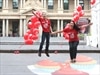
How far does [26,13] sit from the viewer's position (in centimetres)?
7319

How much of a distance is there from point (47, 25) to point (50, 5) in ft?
222

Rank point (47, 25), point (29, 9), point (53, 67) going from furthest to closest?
point (29, 9)
point (47, 25)
point (53, 67)

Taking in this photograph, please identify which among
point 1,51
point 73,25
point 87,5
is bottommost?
point 1,51

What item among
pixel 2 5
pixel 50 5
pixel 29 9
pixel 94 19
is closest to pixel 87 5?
pixel 50 5

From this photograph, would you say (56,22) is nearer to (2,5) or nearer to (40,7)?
(40,7)

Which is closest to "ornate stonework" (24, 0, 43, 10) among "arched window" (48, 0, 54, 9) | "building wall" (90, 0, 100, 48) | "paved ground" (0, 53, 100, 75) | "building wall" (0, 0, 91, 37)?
"building wall" (0, 0, 91, 37)

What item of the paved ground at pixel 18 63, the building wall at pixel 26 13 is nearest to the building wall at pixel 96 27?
the paved ground at pixel 18 63

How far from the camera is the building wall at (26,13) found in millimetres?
73312

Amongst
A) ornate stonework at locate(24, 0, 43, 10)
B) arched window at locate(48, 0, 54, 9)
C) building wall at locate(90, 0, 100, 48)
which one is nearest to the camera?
building wall at locate(90, 0, 100, 48)

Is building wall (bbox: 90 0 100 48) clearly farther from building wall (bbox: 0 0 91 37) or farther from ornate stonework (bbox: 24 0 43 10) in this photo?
ornate stonework (bbox: 24 0 43 10)

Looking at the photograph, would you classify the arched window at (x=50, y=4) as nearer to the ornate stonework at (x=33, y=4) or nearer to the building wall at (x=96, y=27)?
the ornate stonework at (x=33, y=4)

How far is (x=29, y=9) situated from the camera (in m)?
72.5

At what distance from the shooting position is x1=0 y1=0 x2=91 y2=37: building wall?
241 feet

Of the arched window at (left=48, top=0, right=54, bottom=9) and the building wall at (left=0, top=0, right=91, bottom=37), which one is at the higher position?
the arched window at (left=48, top=0, right=54, bottom=9)
